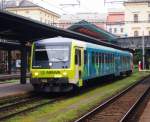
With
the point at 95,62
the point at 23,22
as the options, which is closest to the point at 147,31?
the point at 95,62

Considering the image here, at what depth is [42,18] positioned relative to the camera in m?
96.3

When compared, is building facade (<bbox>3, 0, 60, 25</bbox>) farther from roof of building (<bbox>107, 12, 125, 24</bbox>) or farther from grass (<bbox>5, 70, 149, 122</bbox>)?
grass (<bbox>5, 70, 149, 122</bbox>)

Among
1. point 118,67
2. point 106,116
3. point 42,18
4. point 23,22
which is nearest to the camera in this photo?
point 106,116

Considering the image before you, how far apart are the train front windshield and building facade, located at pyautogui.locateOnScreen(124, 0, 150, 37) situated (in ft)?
289

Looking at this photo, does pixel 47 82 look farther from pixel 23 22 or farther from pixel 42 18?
pixel 42 18

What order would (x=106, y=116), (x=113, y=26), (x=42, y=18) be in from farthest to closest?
(x=113, y=26), (x=42, y=18), (x=106, y=116)

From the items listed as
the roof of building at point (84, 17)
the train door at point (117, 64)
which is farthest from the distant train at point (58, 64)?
the roof of building at point (84, 17)

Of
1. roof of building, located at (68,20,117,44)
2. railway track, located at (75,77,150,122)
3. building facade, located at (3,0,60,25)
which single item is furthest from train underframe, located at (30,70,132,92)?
building facade, located at (3,0,60,25)

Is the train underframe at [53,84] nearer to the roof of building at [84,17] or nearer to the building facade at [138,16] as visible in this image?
the building facade at [138,16]

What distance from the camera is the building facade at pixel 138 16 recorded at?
111m

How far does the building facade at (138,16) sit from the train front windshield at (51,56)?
88111 millimetres

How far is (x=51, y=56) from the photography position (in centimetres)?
2303

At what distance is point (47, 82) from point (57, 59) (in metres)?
1.19

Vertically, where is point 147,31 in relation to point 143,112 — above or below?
above
